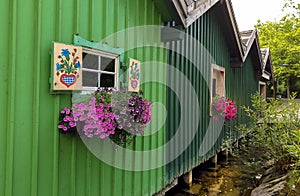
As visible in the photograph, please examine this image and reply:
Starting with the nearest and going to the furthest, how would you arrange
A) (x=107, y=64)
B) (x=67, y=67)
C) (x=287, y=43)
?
1. (x=67, y=67)
2. (x=107, y=64)
3. (x=287, y=43)

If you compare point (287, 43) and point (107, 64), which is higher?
point (287, 43)

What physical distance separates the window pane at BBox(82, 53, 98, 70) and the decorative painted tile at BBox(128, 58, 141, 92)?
0.52 m

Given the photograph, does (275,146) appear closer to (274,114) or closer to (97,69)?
(274,114)

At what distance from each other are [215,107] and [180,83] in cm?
193

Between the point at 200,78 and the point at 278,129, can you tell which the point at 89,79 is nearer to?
the point at 200,78

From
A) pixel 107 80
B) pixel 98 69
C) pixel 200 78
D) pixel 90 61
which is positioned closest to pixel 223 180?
pixel 200 78

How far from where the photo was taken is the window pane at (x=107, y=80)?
105 inches

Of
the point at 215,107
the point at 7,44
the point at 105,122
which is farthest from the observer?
the point at 215,107

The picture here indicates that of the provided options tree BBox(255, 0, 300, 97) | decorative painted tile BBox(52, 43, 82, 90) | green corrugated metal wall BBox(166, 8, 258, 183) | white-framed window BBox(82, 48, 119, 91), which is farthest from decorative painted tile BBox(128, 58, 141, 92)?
tree BBox(255, 0, 300, 97)

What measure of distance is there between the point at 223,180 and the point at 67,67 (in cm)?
464

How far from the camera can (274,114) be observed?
15.7 feet

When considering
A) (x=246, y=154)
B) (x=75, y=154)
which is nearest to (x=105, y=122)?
(x=75, y=154)

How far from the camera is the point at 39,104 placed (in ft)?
6.39

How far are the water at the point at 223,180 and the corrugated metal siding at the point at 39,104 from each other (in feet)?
9.01
